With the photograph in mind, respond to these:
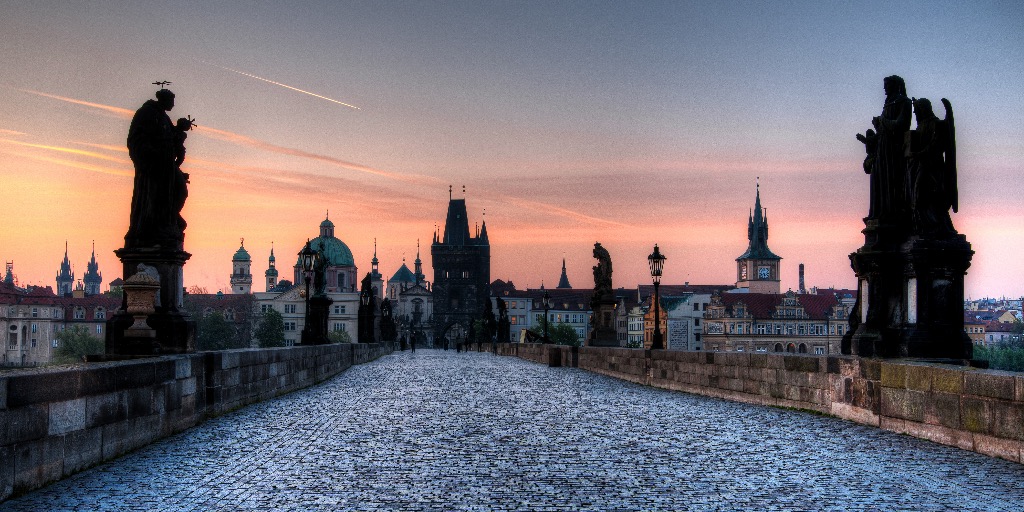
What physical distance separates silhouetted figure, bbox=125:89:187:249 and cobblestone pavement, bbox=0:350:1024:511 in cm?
292

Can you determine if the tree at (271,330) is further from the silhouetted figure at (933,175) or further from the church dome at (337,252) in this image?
the silhouetted figure at (933,175)

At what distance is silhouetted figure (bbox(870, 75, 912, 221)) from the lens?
1421 centimetres

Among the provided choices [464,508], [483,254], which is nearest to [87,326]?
[483,254]

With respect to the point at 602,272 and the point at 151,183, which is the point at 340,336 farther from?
the point at 151,183

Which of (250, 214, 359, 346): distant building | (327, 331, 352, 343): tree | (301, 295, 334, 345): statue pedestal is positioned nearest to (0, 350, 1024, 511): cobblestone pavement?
(301, 295, 334, 345): statue pedestal

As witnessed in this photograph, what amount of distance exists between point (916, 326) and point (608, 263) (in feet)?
80.8

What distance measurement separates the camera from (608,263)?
37.5m

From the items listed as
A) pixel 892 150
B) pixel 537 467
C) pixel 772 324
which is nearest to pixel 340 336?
pixel 772 324

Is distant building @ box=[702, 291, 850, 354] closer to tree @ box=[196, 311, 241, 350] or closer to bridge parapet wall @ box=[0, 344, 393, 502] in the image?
tree @ box=[196, 311, 241, 350]

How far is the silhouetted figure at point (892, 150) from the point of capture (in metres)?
14.2

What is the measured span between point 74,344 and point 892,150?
462 feet

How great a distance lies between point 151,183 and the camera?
14984 millimetres

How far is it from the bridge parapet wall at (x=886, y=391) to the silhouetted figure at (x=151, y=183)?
9245 mm

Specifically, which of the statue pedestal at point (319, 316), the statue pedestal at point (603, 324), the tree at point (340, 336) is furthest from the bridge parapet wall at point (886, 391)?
the tree at point (340, 336)
